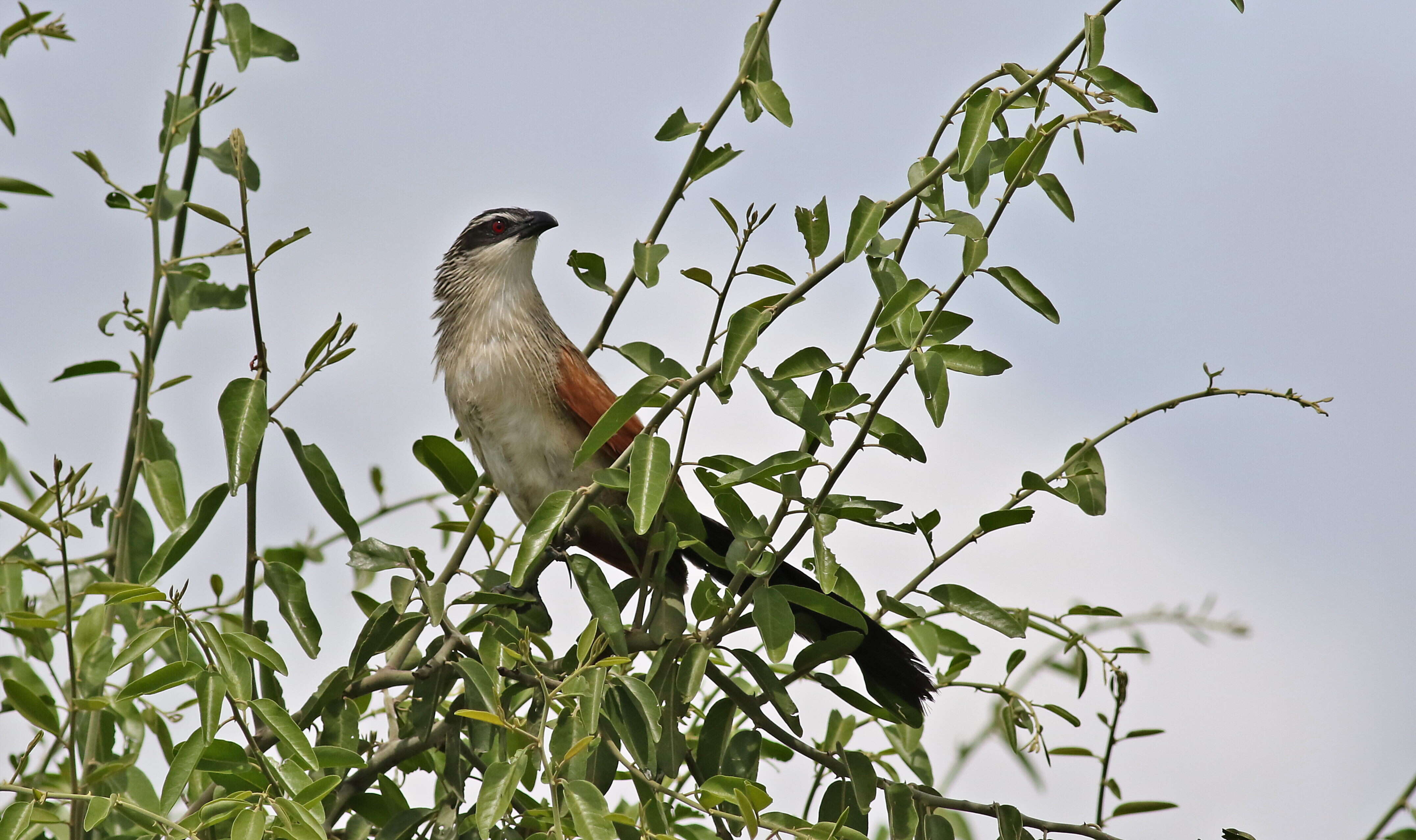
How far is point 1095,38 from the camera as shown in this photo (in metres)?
1.87

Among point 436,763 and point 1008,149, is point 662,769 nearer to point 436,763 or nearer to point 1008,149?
point 436,763

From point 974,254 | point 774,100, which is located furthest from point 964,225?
point 774,100

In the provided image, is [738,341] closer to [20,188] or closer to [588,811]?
[588,811]

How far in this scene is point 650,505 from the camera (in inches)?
72.2

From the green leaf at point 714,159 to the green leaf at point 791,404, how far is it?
53 centimetres

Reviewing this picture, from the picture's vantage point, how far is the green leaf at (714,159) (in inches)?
86.8

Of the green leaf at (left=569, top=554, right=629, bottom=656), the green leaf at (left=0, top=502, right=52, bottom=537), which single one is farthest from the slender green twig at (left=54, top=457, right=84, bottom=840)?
the green leaf at (left=569, top=554, right=629, bottom=656)

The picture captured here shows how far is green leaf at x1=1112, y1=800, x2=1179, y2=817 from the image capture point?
2.34 metres

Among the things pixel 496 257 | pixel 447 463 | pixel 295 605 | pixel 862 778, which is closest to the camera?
pixel 862 778

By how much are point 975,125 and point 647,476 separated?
72 cm

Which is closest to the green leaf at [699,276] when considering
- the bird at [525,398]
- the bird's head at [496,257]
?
the bird at [525,398]

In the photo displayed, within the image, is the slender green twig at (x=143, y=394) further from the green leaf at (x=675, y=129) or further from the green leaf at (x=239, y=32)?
the green leaf at (x=675, y=129)

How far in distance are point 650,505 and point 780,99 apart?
0.75 meters

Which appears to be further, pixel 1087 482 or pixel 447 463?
pixel 447 463
